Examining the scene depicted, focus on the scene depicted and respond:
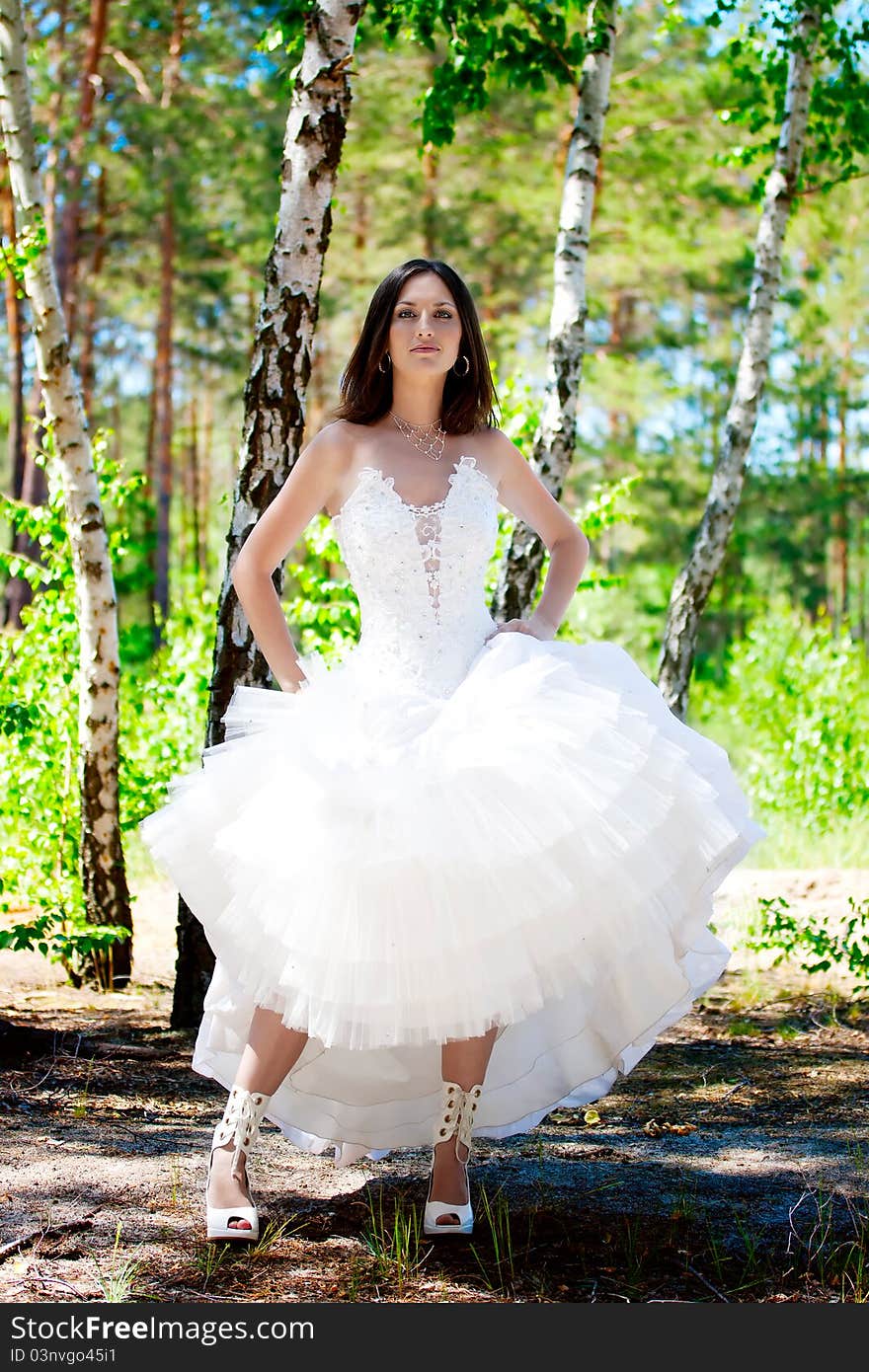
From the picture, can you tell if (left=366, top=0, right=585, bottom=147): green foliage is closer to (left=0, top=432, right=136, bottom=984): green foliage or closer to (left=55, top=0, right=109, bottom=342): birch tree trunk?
(left=0, top=432, right=136, bottom=984): green foliage

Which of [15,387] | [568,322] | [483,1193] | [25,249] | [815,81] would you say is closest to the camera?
[483,1193]

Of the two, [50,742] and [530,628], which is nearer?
[530,628]

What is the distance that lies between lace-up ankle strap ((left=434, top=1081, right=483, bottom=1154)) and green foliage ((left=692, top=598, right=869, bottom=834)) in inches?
298

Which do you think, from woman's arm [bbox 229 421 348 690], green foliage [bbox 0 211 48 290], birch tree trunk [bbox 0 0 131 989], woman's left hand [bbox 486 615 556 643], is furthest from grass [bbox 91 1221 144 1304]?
green foliage [bbox 0 211 48 290]

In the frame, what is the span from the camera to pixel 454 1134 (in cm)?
316

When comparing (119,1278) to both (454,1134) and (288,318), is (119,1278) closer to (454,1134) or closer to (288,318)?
(454,1134)

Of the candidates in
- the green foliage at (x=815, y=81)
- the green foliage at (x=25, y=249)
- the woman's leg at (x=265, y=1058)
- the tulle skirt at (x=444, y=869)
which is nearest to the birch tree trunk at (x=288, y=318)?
the green foliage at (x=25, y=249)

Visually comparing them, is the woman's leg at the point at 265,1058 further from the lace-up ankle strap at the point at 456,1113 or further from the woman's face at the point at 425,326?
the woman's face at the point at 425,326

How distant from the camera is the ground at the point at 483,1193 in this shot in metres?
2.85

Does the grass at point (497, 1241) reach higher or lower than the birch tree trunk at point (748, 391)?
lower

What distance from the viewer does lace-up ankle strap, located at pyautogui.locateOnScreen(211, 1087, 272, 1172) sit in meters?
3.07

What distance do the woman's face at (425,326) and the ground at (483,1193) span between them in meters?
2.18

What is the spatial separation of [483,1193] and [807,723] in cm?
806

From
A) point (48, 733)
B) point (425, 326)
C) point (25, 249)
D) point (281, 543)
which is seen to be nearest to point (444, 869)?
point (281, 543)
